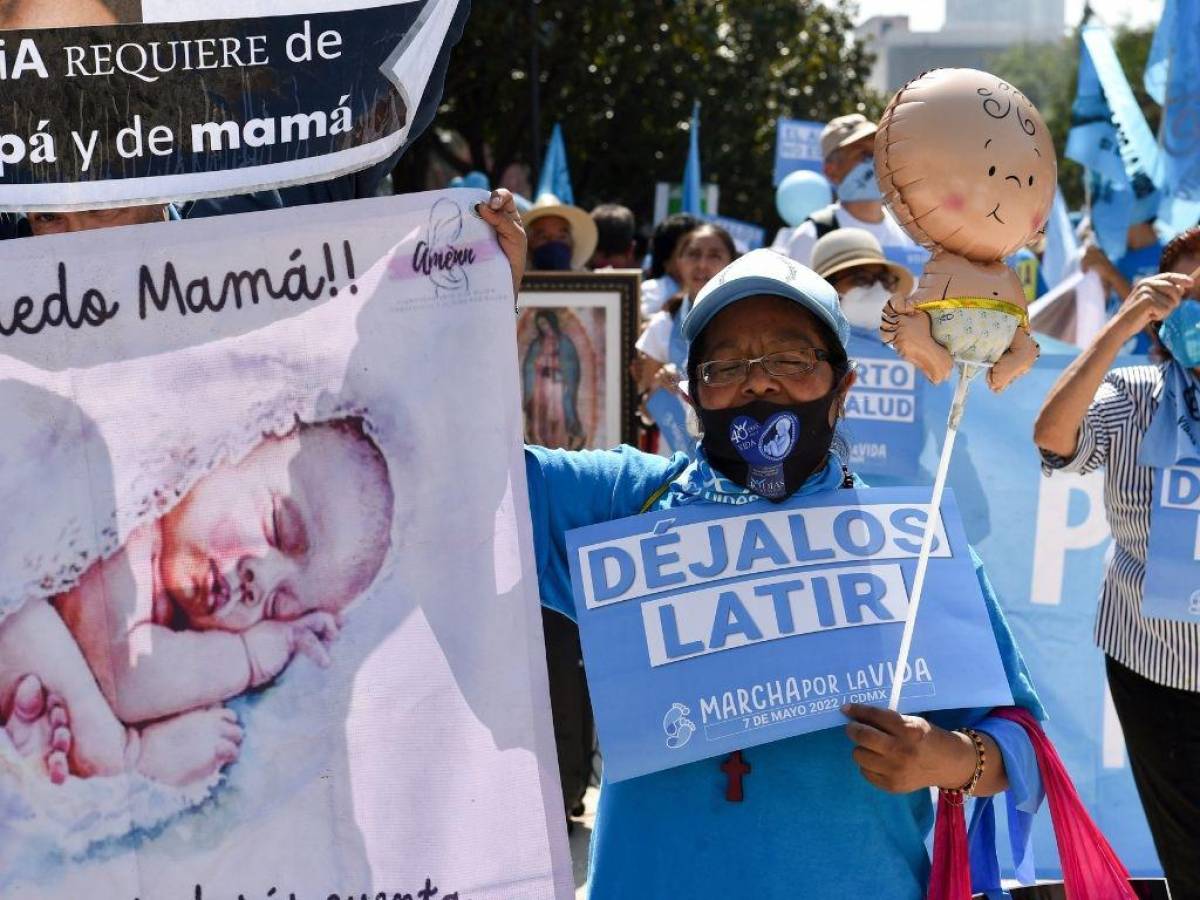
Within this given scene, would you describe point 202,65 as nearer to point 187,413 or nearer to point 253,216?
point 253,216

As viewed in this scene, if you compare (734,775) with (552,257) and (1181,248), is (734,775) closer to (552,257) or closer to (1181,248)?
(1181,248)

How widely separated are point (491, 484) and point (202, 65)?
2.22 feet

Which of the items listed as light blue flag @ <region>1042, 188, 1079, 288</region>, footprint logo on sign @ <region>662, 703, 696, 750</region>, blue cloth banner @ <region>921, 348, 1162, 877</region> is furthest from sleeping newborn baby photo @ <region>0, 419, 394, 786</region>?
light blue flag @ <region>1042, 188, 1079, 288</region>

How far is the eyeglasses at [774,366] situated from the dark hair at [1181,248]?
178 centimetres

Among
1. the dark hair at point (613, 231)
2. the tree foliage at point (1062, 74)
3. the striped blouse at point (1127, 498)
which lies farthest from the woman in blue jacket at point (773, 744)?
the tree foliage at point (1062, 74)

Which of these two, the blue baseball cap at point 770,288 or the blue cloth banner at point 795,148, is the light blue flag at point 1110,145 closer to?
the blue cloth banner at point 795,148

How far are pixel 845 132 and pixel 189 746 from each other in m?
5.40

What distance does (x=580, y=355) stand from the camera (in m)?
6.47

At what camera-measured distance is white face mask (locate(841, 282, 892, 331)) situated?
524 cm

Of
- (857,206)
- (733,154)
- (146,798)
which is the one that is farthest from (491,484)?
(733,154)

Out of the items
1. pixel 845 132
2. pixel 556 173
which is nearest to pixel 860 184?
pixel 845 132

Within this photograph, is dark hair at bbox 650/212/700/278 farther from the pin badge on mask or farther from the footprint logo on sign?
the footprint logo on sign

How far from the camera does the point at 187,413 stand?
218 centimetres

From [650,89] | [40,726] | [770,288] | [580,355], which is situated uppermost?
[770,288]
